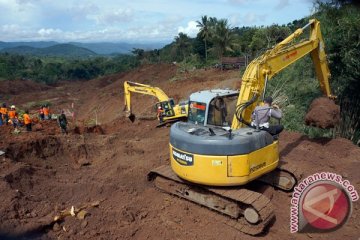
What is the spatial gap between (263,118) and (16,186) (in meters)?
5.90

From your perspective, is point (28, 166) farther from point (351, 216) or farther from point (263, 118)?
point (351, 216)

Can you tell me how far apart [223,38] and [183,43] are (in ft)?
51.4

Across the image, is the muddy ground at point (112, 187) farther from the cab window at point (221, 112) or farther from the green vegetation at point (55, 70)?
the green vegetation at point (55, 70)

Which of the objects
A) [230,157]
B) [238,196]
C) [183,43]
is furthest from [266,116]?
[183,43]

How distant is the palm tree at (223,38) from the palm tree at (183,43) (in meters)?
13.8

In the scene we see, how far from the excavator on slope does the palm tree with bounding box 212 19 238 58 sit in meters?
34.6

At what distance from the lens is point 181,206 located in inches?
316

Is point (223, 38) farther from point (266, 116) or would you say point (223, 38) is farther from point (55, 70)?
point (266, 116)

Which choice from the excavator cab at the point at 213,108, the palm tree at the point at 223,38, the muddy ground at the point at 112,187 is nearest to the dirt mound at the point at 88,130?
the muddy ground at the point at 112,187

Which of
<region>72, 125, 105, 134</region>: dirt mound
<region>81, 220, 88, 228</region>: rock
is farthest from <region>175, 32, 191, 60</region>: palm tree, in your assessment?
<region>81, 220, 88, 228</region>: rock

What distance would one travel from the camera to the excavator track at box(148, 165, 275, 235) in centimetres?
689

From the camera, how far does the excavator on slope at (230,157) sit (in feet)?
23.3

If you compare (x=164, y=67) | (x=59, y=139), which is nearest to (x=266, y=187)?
(x=59, y=139)

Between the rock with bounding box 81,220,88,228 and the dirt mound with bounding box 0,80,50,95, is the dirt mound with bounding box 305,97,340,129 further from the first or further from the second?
the dirt mound with bounding box 0,80,50,95
